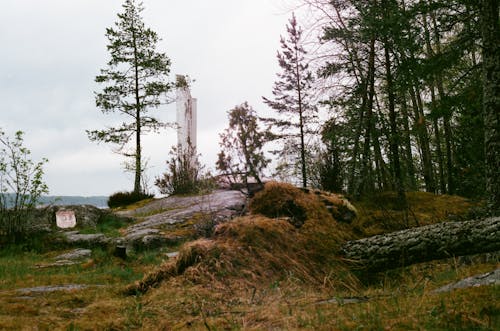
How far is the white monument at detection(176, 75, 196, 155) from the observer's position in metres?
20.4

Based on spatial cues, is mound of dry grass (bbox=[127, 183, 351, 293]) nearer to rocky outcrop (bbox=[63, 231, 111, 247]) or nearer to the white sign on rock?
rocky outcrop (bbox=[63, 231, 111, 247])

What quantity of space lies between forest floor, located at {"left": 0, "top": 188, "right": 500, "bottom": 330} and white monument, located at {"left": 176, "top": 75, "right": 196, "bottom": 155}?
12.2m

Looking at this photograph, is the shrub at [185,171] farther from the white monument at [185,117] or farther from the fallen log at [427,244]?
the fallen log at [427,244]

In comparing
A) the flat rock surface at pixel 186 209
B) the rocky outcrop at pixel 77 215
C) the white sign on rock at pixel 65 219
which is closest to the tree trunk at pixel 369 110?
the flat rock surface at pixel 186 209

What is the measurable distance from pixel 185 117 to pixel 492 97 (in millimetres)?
16044

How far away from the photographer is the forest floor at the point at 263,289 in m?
2.97

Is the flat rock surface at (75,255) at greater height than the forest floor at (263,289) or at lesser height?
lesser

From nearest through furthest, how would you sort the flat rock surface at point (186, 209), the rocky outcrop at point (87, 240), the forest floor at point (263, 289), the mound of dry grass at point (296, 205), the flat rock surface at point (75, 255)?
the forest floor at point (263, 289) → the mound of dry grass at point (296, 205) → the flat rock surface at point (75, 255) → the rocky outcrop at point (87, 240) → the flat rock surface at point (186, 209)

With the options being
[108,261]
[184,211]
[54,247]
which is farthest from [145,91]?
[108,261]

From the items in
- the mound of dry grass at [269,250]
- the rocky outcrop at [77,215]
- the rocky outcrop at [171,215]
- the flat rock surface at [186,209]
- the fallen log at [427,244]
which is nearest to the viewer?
the fallen log at [427,244]

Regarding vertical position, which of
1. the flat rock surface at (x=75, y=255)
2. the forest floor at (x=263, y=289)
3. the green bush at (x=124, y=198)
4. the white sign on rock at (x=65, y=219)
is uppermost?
the green bush at (x=124, y=198)

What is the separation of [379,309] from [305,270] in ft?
8.00

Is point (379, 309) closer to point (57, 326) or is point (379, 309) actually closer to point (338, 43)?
point (57, 326)

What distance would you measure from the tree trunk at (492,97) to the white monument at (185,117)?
14994 millimetres
